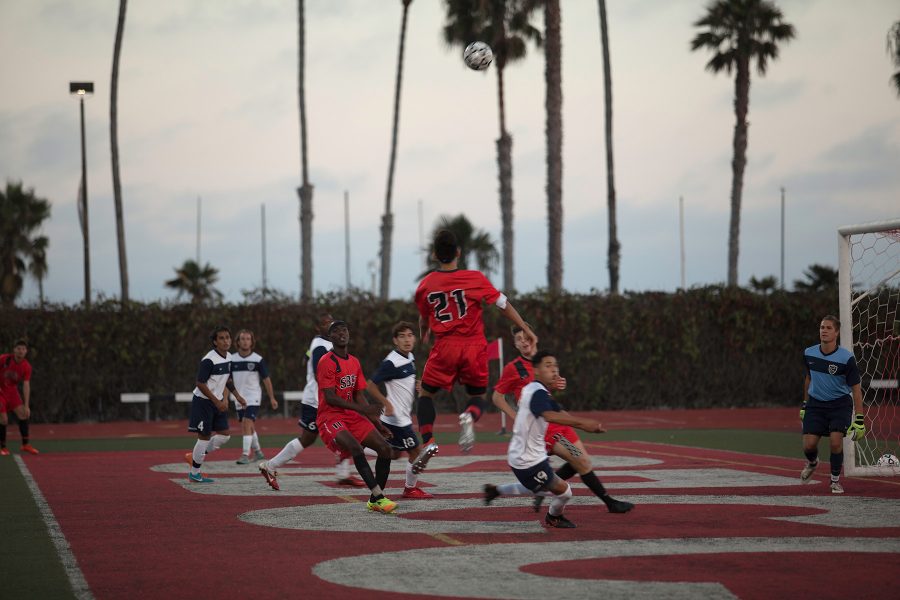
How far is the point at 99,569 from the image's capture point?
26.7ft

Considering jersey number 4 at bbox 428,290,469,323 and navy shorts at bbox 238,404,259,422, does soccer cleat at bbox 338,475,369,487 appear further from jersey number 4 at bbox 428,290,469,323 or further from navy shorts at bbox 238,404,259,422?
navy shorts at bbox 238,404,259,422

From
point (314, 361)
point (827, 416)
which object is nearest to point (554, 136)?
point (314, 361)

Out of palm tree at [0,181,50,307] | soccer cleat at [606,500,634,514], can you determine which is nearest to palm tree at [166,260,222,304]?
palm tree at [0,181,50,307]

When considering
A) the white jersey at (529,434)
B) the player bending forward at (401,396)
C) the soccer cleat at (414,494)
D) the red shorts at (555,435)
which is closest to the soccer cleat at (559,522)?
the white jersey at (529,434)

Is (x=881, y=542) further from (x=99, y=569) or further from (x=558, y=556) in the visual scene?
(x=99, y=569)

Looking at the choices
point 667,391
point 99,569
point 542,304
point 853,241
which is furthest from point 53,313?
point 99,569

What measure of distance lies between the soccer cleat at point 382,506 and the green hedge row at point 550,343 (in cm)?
1978

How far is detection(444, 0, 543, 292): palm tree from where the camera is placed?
44.9 m

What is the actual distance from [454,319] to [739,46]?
37707mm

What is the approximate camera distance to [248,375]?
17.7m

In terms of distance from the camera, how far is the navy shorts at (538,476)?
9734 millimetres

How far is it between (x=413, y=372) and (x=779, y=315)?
23.5 m

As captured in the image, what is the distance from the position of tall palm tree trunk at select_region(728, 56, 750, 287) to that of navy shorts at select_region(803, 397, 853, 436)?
105ft

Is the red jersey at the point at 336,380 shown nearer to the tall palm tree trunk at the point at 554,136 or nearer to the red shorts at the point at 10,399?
the red shorts at the point at 10,399
